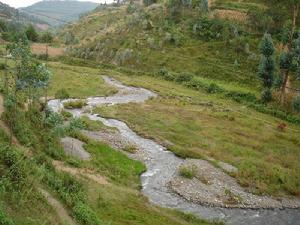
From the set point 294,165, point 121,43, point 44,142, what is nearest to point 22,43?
point 44,142

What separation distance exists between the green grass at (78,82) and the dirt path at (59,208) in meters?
57.8

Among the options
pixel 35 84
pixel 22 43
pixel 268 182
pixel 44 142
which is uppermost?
pixel 22 43

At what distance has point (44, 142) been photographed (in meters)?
47.1

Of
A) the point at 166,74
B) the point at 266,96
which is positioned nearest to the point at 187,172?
the point at 266,96

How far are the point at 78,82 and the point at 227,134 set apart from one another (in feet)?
134

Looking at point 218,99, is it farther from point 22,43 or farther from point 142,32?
point 22,43

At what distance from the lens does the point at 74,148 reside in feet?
177

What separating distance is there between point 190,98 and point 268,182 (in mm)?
41127

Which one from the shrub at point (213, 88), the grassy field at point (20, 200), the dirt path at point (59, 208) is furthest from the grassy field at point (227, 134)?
the grassy field at point (20, 200)

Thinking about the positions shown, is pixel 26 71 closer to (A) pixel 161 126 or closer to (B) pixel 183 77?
(A) pixel 161 126

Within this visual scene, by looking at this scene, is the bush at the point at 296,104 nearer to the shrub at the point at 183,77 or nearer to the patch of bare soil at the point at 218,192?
the shrub at the point at 183,77

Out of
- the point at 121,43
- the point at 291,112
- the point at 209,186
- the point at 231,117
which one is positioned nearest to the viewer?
the point at 209,186

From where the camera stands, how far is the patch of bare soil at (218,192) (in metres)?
48.9

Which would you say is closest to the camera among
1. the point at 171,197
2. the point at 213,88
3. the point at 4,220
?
the point at 4,220
